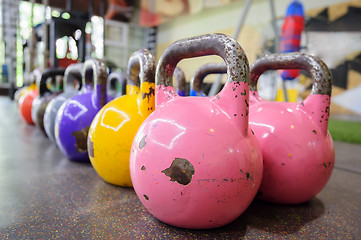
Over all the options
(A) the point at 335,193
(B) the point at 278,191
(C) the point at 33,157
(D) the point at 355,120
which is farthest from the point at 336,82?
(C) the point at 33,157

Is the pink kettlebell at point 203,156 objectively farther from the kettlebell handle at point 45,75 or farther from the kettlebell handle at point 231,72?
the kettlebell handle at point 45,75

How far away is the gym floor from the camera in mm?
796

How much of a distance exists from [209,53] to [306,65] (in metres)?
0.41

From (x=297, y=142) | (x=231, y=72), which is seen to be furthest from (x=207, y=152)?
(x=297, y=142)

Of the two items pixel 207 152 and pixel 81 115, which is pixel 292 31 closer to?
pixel 81 115

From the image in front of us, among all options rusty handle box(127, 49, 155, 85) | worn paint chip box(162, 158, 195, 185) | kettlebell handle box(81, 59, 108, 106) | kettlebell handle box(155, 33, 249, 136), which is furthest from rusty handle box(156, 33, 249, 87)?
kettlebell handle box(81, 59, 108, 106)

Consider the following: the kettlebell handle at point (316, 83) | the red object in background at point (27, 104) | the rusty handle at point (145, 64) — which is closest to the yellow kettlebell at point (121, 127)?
the rusty handle at point (145, 64)

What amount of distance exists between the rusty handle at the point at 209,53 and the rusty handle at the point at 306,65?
34cm

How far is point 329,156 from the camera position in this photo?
100cm

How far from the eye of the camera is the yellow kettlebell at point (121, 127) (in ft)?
3.47

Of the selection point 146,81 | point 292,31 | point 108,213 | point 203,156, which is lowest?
point 108,213

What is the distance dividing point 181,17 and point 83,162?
6.59m

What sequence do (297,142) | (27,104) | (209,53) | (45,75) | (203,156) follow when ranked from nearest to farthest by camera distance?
(203,156) → (209,53) → (297,142) → (45,75) → (27,104)

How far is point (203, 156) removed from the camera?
0.73 metres
